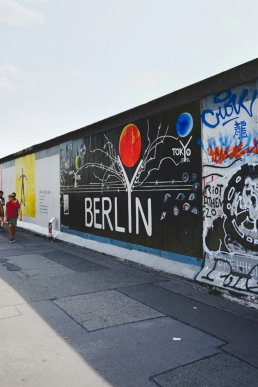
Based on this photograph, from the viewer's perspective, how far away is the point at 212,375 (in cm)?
373

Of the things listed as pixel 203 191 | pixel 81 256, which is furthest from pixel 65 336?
pixel 81 256

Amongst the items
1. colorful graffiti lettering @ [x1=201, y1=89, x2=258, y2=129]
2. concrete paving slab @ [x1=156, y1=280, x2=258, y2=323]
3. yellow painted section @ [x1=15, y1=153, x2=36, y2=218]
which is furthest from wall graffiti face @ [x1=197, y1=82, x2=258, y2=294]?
yellow painted section @ [x1=15, y1=153, x2=36, y2=218]

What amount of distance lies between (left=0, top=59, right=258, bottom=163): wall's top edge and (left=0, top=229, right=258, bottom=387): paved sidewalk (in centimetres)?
418

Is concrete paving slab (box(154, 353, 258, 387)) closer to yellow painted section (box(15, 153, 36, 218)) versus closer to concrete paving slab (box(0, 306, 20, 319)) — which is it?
concrete paving slab (box(0, 306, 20, 319))

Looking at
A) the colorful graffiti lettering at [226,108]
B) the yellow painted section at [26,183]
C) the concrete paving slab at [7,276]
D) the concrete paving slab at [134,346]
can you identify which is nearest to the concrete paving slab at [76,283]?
the concrete paving slab at [7,276]

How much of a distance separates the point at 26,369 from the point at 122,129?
26.0ft

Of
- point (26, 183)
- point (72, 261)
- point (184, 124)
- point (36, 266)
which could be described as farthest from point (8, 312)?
point (26, 183)

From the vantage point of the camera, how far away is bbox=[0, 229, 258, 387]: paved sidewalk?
374 cm

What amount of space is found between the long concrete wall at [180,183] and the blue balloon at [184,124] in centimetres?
2

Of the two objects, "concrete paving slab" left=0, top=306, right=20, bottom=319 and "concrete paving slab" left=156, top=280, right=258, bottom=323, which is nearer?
"concrete paving slab" left=0, top=306, right=20, bottom=319

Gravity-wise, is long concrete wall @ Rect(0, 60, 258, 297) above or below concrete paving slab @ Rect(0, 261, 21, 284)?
above

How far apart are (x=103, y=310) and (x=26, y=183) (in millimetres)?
14942

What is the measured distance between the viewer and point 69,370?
3838 mm

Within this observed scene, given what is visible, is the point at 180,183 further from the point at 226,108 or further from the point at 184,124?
the point at 226,108
